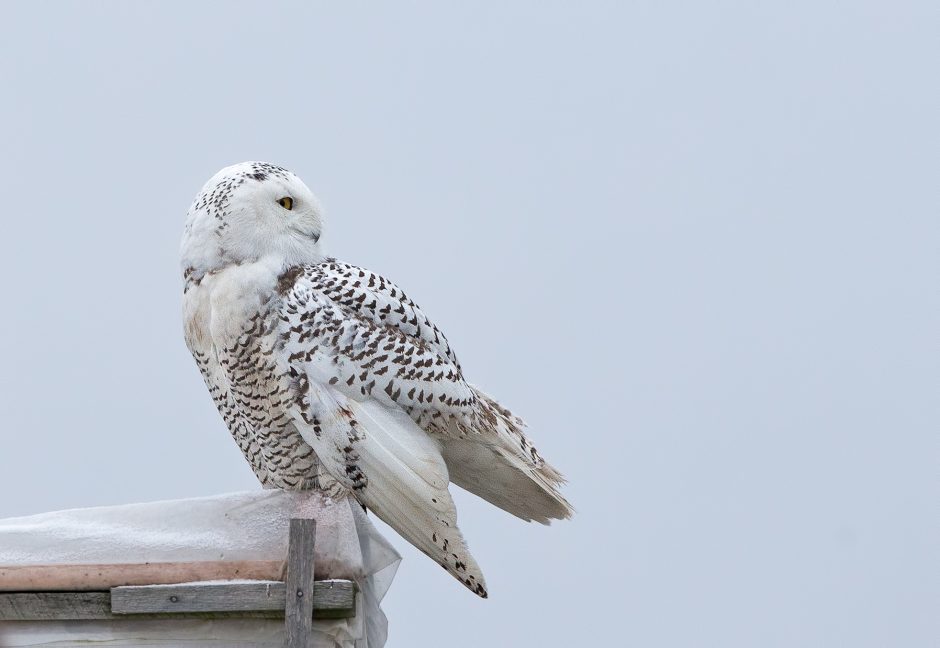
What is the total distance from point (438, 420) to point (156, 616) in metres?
1.11

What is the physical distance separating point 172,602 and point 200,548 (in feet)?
0.76

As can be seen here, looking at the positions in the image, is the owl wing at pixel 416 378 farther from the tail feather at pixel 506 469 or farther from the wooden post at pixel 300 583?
the wooden post at pixel 300 583

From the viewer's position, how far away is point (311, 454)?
4602 mm

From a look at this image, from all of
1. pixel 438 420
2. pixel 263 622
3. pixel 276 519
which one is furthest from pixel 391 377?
pixel 263 622

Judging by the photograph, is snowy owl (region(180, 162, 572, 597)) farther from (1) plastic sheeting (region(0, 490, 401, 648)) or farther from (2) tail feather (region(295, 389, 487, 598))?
(1) plastic sheeting (region(0, 490, 401, 648))

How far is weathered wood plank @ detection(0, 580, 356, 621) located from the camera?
410 centimetres

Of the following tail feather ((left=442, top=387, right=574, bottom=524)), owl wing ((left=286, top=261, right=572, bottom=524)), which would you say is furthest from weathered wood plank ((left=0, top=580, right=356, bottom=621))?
tail feather ((left=442, top=387, right=574, bottom=524))

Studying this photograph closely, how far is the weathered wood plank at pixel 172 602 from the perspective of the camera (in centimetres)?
410

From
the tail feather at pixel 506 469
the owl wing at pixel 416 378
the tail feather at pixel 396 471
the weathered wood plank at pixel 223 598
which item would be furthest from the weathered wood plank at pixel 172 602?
the tail feather at pixel 506 469

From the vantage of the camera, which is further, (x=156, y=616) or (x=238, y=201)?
(x=238, y=201)

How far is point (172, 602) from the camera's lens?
13.4 feet

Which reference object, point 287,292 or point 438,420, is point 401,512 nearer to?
point 438,420

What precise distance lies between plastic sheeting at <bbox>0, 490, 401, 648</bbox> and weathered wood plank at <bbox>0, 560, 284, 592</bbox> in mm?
51

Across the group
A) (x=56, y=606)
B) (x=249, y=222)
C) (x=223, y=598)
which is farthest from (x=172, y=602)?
(x=249, y=222)
